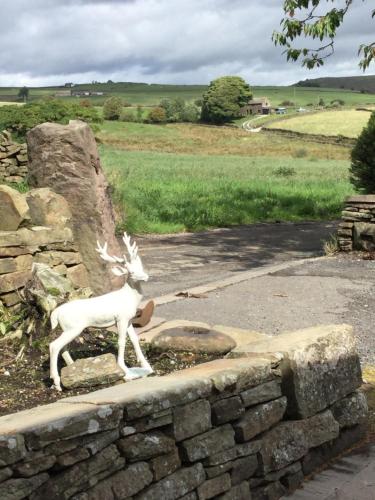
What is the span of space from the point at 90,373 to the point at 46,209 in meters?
2.84

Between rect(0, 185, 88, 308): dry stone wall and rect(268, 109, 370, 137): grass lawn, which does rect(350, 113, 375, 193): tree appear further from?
rect(268, 109, 370, 137): grass lawn

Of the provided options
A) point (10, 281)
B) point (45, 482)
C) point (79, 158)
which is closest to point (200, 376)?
point (45, 482)

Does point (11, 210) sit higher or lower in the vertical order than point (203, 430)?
higher

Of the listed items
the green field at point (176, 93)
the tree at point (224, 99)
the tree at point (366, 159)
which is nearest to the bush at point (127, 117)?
the tree at point (224, 99)

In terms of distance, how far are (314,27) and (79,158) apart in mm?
5978

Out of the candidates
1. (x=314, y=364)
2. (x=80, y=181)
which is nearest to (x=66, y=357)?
(x=314, y=364)

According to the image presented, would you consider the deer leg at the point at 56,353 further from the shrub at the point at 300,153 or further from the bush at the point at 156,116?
the bush at the point at 156,116

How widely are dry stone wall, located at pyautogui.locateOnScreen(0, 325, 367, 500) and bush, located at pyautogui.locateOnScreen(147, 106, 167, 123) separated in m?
77.6

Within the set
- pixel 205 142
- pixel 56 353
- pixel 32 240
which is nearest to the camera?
pixel 56 353

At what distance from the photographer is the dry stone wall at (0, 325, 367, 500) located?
2.89 m

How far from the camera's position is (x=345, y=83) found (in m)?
159

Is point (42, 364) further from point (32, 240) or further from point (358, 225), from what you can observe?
point (358, 225)

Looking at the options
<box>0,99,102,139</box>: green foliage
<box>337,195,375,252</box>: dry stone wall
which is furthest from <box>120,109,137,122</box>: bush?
<box>337,195,375,252</box>: dry stone wall

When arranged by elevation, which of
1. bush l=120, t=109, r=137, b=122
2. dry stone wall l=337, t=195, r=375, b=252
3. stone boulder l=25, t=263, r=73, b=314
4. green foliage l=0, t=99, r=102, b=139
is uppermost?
bush l=120, t=109, r=137, b=122
